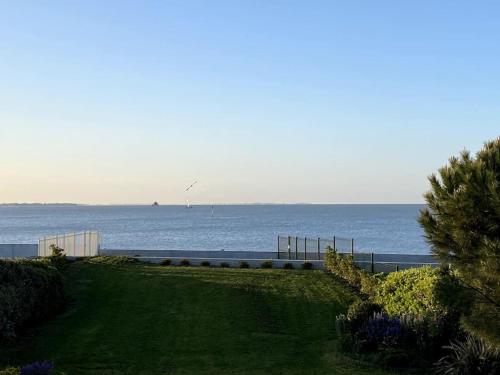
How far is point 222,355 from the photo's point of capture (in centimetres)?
1376

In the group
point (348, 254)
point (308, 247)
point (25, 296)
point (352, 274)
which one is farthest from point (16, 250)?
point (352, 274)

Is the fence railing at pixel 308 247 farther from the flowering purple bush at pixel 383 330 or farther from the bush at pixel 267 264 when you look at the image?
the flowering purple bush at pixel 383 330

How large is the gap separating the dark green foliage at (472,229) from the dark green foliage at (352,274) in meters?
10.1

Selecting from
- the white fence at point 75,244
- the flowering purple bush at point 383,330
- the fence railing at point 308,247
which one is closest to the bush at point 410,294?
the flowering purple bush at point 383,330

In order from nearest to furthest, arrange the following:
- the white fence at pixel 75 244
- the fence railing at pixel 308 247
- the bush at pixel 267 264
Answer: the bush at pixel 267 264 → the white fence at pixel 75 244 → the fence railing at pixel 308 247

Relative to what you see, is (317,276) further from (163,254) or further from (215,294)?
(163,254)

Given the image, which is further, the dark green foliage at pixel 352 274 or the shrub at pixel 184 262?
the shrub at pixel 184 262

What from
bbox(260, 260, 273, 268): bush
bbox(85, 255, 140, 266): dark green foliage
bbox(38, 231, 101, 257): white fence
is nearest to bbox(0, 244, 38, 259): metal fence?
bbox(38, 231, 101, 257): white fence

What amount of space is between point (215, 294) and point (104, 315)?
440 cm

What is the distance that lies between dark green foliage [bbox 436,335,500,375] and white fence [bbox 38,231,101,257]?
25089mm

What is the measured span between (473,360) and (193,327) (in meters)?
7.90

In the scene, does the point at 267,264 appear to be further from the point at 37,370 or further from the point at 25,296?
the point at 37,370

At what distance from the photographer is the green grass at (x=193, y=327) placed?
512 inches

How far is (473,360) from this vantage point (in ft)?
37.8
